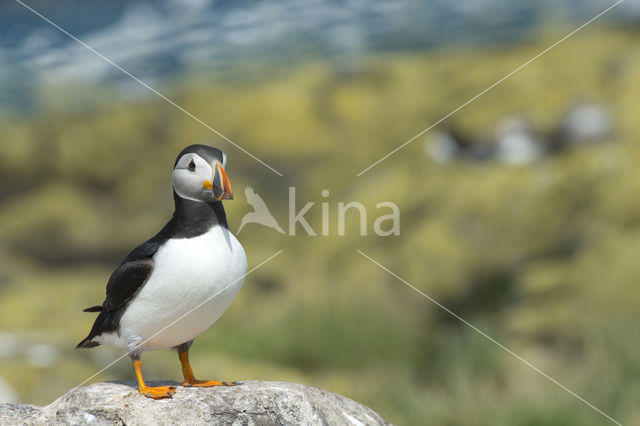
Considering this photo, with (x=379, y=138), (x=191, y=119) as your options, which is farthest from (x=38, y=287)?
(x=379, y=138)

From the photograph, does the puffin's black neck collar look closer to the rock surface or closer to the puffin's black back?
the puffin's black back

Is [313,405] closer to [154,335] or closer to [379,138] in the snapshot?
[154,335]

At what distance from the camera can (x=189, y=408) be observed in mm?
3445

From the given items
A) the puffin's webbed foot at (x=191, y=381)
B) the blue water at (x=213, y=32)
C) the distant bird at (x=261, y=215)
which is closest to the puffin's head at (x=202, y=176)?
the puffin's webbed foot at (x=191, y=381)

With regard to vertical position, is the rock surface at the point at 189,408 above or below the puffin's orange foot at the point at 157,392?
below

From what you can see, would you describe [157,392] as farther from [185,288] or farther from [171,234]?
[171,234]

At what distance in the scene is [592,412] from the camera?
6375 millimetres

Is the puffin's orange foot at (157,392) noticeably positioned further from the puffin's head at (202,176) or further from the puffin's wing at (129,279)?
the puffin's head at (202,176)

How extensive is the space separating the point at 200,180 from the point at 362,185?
8.28 metres

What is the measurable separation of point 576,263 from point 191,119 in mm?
7944

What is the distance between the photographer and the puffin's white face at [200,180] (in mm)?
3441

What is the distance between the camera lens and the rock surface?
11.1 ft

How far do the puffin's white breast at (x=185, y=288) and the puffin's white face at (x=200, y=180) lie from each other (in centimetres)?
18

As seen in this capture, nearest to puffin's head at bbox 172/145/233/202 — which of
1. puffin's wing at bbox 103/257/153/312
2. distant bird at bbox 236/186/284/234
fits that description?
puffin's wing at bbox 103/257/153/312
